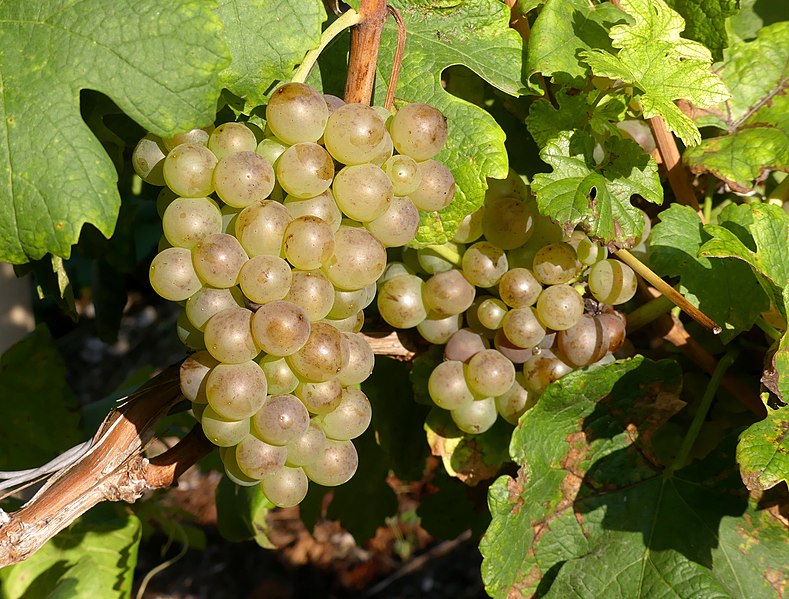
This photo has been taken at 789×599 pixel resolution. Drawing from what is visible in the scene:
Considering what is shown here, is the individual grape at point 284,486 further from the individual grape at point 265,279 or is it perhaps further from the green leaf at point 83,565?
the green leaf at point 83,565

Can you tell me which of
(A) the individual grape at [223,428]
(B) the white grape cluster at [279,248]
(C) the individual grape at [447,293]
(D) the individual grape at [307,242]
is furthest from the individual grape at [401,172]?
(A) the individual grape at [223,428]

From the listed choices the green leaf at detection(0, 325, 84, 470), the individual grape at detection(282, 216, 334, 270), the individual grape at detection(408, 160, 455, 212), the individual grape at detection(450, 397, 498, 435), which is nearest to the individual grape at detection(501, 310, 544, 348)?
the individual grape at detection(450, 397, 498, 435)

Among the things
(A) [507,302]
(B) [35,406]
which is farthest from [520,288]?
(B) [35,406]

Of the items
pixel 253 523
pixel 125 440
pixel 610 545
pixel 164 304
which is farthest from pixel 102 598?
pixel 164 304

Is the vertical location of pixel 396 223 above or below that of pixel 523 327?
above

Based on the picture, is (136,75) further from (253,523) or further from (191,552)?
(191,552)

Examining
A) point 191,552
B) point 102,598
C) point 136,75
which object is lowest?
point 191,552

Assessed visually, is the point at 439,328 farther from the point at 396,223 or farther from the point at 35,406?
the point at 35,406

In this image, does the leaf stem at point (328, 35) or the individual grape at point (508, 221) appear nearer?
the leaf stem at point (328, 35)
